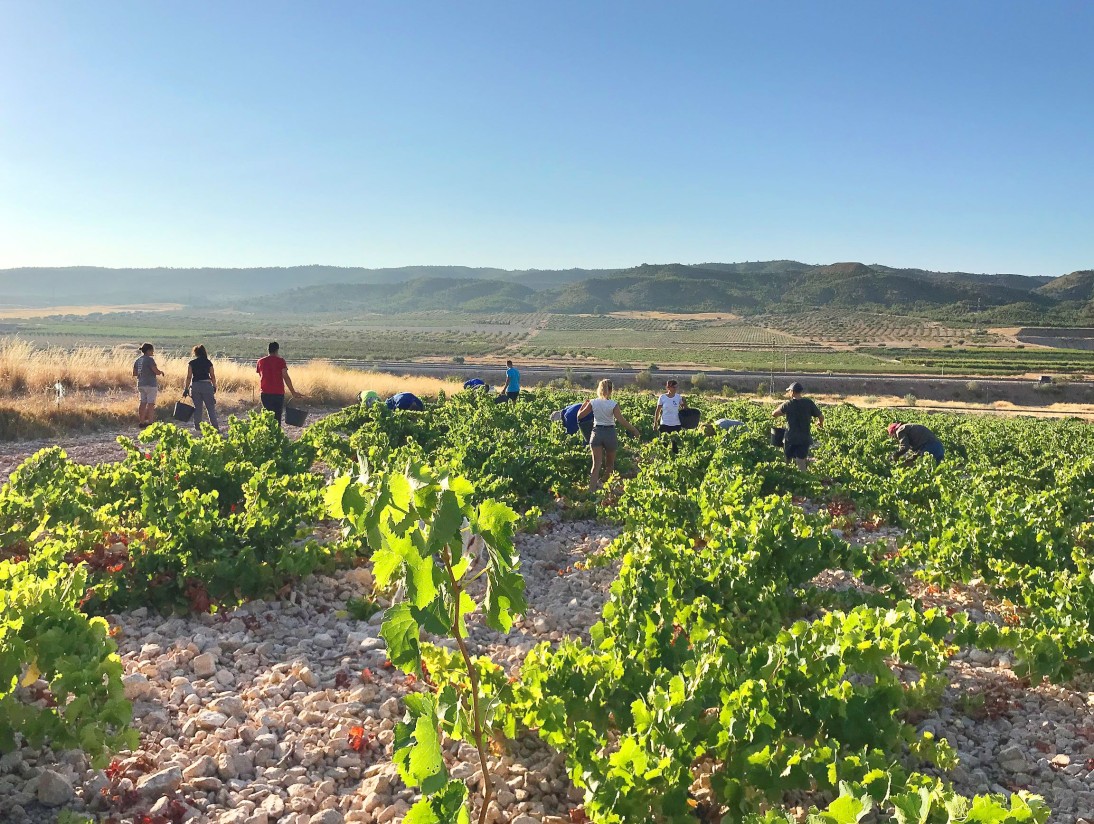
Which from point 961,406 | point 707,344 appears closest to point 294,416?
point 961,406

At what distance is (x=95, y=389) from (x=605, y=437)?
1421 centimetres

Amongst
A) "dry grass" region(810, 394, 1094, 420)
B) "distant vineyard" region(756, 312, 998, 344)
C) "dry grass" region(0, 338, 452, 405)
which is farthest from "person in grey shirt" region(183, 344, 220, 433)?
"distant vineyard" region(756, 312, 998, 344)

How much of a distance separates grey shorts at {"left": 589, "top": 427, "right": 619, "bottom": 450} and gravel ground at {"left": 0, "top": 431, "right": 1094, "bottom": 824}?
13.9 ft

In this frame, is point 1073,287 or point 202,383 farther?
point 1073,287

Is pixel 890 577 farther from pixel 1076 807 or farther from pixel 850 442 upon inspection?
pixel 850 442

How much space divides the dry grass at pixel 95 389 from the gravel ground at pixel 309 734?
10300 millimetres

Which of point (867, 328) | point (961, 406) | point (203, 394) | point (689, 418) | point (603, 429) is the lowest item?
point (961, 406)

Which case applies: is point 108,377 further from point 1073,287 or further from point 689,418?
point 1073,287

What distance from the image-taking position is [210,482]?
313 inches

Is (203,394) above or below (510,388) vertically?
above

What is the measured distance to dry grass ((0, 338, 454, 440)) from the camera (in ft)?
45.6

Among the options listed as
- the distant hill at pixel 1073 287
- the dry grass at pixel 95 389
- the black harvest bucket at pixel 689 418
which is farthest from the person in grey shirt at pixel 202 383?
the distant hill at pixel 1073 287

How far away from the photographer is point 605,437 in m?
10.1

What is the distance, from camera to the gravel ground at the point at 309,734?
352 centimetres
